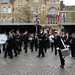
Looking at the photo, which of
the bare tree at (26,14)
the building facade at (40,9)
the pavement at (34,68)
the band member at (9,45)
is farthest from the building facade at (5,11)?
the pavement at (34,68)

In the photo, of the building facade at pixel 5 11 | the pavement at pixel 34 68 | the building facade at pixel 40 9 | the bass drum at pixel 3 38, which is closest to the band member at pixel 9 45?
the bass drum at pixel 3 38

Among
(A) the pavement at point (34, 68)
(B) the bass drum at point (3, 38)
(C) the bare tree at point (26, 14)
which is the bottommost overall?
(A) the pavement at point (34, 68)

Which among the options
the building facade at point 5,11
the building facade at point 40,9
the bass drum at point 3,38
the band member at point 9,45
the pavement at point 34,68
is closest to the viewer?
the pavement at point 34,68

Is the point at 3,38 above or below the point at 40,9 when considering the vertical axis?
below

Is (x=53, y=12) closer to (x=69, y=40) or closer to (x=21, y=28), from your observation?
(x=21, y=28)

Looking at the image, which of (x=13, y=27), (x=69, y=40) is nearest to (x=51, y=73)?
(x=69, y=40)

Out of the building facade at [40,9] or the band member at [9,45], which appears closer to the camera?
the band member at [9,45]

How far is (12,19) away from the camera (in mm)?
80750

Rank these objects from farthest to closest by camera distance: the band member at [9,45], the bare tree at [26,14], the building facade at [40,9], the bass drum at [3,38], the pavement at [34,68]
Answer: the building facade at [40,9], the bare tree at [26,14], the bass drum at [3,38], the band member at [9,45], the pavement at [34,68]

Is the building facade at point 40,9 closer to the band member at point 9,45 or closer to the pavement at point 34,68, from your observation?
the band member at point 9,45

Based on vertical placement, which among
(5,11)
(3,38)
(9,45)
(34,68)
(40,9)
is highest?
(40,9)

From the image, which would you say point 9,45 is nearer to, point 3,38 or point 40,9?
point 3,38

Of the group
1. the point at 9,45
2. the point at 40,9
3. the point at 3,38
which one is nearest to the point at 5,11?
the point at 40,9

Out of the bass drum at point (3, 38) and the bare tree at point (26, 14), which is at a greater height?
the bare tree at point (26, 14)
